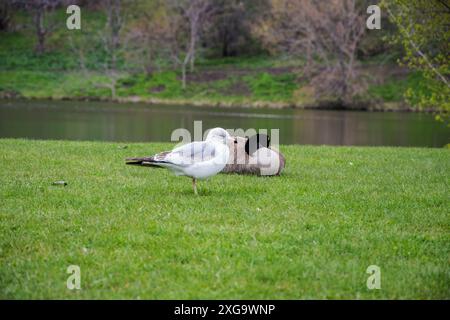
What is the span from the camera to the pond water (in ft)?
90.4

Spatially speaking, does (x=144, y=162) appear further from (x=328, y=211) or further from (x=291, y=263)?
(x=291, y=263)

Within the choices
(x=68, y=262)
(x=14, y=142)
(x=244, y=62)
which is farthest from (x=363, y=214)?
(x=244, y=62)

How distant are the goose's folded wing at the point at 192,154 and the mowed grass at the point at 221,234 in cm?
65

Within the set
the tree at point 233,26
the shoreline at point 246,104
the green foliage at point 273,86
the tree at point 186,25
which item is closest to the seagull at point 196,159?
the shoreline at point 246,104

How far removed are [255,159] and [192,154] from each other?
324cm

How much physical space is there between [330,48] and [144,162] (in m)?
42.9

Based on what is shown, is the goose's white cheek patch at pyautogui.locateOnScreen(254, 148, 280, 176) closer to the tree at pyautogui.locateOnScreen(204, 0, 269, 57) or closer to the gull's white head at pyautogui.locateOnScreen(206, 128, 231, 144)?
the gull's white head at pyautogui.locateOnScreen(206, 128, 231, 144)

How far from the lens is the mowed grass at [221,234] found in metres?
6.31

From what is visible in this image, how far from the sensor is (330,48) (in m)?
50.5

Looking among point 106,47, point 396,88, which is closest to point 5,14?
point 106,47

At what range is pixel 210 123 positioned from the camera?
33.2 metres

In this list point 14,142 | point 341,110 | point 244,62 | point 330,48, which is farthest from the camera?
point 244,62

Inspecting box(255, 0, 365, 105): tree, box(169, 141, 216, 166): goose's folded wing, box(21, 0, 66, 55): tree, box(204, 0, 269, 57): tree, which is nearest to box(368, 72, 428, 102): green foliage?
box(255, 0, 365, 105): tree

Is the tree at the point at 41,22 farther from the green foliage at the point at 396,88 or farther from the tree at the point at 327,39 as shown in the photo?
the green foliage at the point at 396,88
